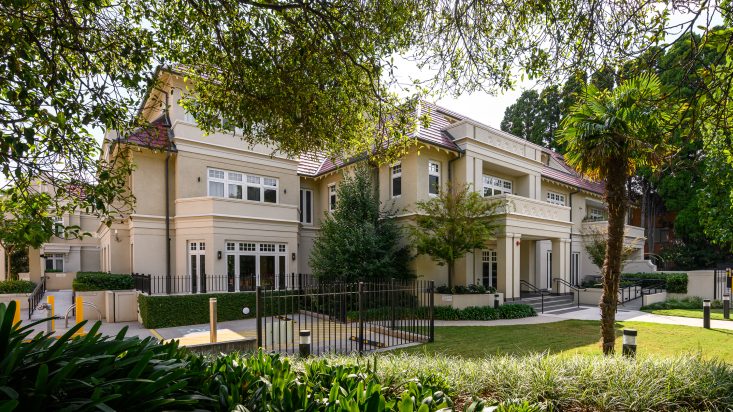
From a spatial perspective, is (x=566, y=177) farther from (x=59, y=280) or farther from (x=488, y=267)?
(x=59, y=280)

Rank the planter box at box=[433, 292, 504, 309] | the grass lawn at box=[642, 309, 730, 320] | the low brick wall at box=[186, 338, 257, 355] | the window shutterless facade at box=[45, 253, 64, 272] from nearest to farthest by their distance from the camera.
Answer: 1. the low brick wall at box=[186, 338, 257, 355]
2. the grass lawn at box=[642, 309, 730, 320]
3. the planter box at box=[433, 292, 504, 309]
4. the window shutterless facade at box=[45, 253, 64, 272]

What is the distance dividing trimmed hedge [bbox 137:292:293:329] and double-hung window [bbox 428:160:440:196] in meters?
8.22

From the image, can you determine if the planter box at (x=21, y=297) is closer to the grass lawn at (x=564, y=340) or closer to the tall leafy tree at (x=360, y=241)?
the tall leafy tree at (x=360, y=241)

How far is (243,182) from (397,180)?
7128 millimetres

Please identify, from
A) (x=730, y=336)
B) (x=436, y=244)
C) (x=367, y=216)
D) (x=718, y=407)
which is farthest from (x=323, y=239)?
(x=718, y=407)

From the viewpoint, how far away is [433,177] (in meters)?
19.2

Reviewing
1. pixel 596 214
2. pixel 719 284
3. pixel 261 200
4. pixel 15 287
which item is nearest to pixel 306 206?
pixel 261 200

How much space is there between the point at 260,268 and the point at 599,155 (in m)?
14.5

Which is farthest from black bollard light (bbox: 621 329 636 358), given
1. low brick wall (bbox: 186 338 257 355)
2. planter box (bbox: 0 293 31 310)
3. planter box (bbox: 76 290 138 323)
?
planter box (bbox: 0 293 31 310)

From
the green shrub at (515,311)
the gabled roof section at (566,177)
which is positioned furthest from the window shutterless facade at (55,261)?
the gabled roof section at (566,177)

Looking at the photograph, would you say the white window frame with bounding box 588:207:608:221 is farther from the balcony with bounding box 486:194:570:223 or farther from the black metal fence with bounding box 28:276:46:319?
the black metal fence with bounding box 28:276:46:319

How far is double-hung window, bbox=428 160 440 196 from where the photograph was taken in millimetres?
18984

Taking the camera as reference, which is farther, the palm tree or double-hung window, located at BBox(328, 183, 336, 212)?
double-hung window, located at BBox(328, 183, 336, 212)

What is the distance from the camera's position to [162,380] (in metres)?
2.69
